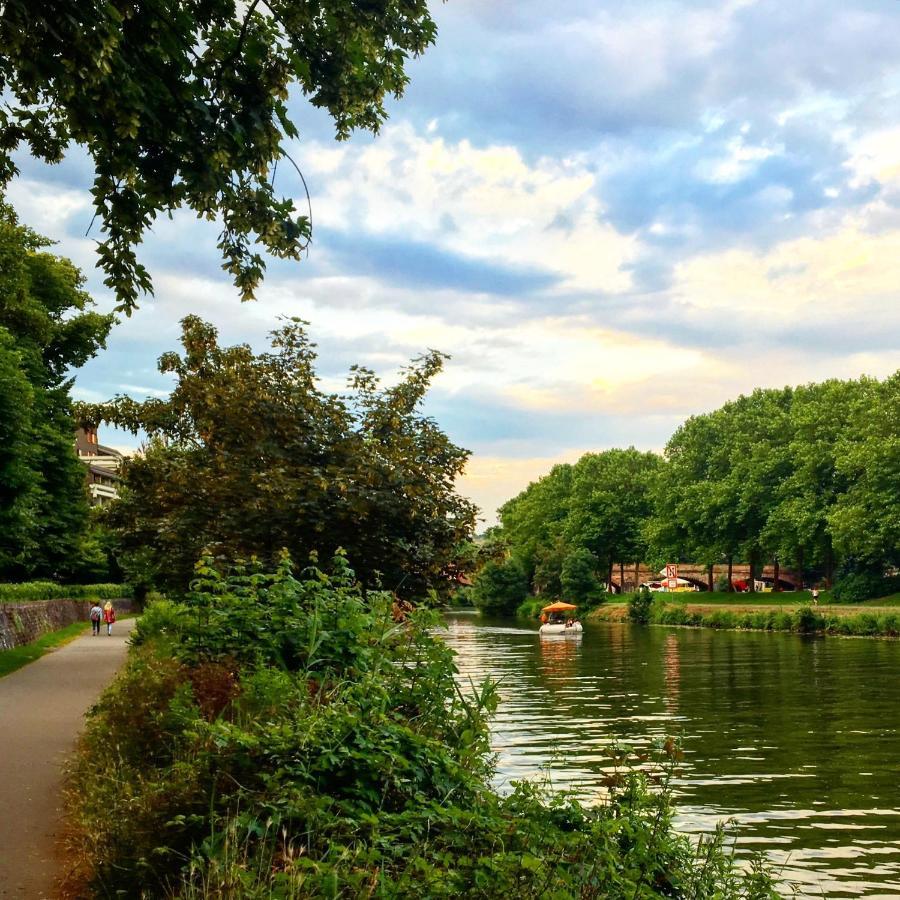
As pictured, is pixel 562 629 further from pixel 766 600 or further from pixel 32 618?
pixel 32 618

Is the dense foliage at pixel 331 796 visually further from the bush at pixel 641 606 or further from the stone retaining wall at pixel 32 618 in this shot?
the bush at pixel 641 606

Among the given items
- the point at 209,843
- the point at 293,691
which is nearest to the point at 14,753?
the point at 293,691

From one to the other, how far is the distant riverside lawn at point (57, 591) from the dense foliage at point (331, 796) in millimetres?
30094

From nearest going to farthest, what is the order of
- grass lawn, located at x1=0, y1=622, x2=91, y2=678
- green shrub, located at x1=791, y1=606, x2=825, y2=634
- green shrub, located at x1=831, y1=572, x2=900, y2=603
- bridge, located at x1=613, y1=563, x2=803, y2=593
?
grass lawn, located at x1=0, y1=622, x2=91, y2=678 → green shrub, located at x1=791, y1=606, x2=825, y2=634 → green shrub, located at x1=831, y1=572, x2=900, y2=603 → bridge, located at x1=613, y1=563, x2=803, y2=593

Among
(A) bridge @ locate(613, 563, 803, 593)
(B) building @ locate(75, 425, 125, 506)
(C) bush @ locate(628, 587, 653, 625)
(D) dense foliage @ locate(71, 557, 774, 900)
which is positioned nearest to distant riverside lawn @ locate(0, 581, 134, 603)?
(B) building @ locate(75, 425, 125, 506)

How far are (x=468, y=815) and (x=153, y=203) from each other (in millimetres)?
5340

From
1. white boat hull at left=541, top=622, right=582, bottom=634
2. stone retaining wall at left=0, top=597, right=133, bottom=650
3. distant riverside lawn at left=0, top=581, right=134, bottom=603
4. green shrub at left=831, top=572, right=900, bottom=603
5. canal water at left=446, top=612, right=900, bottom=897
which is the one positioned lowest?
canal water at left=446, top=612, right=900, bottom=897

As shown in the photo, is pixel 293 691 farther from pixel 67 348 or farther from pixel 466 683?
pixel 67 348

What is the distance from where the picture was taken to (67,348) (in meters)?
49.3

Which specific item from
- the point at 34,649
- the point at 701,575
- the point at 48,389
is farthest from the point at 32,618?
the point at 701,575

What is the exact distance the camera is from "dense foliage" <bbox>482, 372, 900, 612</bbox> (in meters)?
61.0

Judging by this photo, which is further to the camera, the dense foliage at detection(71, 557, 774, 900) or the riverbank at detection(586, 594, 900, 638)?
the riverbank at detection(586, 594, 900, 638)

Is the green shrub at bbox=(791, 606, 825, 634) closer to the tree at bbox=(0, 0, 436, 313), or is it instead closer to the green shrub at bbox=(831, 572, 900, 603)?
the green shrub at bbox=(831, 572, 900, 603)

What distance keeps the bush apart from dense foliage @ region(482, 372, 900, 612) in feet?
17.4
